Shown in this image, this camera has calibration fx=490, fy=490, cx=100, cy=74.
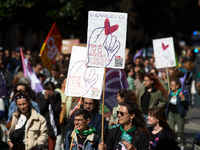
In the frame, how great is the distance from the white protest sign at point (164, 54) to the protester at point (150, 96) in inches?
95.2

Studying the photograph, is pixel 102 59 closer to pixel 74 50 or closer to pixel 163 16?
pixel 74 50

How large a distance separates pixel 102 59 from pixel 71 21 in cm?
1674

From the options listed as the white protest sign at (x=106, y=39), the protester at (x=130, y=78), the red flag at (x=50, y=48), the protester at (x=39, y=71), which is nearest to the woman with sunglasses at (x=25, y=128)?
the white protest sign at (x=106, y=39)

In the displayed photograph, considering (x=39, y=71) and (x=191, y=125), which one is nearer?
(x=39, y=71)

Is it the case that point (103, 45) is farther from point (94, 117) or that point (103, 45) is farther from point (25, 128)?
point (25, 128)

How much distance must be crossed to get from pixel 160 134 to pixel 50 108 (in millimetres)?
2920

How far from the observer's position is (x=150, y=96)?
9.97 metres

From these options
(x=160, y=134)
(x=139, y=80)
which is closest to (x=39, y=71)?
(x=139, y=80)

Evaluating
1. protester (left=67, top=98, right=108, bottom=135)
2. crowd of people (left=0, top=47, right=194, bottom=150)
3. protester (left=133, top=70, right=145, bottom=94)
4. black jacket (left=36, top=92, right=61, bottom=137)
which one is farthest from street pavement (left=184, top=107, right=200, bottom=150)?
protester (left=67, top=98, right=108, bottom=135)

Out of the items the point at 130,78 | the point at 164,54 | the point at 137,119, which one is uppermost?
the point at 164,54

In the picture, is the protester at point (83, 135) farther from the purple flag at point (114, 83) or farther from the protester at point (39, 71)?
Answer: the protester at point (39, 71)

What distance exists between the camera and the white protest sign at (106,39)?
6.51 metres

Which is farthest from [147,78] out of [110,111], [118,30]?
[118,30]

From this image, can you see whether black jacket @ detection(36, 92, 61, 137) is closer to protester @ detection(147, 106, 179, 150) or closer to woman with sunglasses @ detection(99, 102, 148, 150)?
protester @ detection(147, 106, 179, 150)
